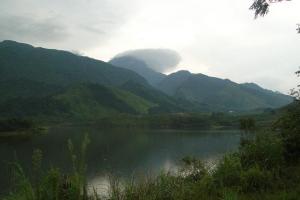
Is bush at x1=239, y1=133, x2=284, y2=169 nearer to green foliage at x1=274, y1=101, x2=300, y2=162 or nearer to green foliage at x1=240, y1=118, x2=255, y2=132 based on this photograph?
green foliage at x1=274, y1=101, x2=300, y2=162

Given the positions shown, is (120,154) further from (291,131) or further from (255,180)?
(255,180)

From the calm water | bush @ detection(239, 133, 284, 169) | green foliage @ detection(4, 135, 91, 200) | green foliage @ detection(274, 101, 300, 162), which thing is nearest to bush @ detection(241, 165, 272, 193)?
bush @ detection(239, 133, 284, 169)

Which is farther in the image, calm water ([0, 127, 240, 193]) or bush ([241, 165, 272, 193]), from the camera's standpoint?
calm water ([0, 127, 240, 193])

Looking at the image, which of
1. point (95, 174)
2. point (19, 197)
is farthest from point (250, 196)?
point (95, 174)

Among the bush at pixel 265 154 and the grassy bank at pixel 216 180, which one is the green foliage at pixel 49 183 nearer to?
the grassy bank at pixel 216 180

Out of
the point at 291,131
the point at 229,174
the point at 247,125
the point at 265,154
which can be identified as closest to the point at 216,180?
the point at 229,174

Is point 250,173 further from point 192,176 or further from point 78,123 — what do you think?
point 78,123

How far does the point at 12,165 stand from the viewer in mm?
5410

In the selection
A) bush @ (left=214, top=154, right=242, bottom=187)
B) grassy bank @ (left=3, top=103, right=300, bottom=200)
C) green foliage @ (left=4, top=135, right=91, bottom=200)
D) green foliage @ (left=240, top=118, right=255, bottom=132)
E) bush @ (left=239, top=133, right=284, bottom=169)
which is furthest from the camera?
green foliage @ (left=240, top=118, right=255, bottom=132)

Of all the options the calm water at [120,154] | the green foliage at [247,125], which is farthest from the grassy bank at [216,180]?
the green foliage at [247,125]

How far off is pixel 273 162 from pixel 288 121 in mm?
2520

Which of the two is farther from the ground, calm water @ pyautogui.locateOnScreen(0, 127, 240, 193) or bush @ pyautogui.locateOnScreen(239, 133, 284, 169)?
bush @ pyautogui.locateOnScreen(239, 133, 284, 169)

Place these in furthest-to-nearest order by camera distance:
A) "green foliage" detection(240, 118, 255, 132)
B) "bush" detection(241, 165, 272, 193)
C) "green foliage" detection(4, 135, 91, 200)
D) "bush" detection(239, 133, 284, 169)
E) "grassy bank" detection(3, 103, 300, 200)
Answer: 1. "green foliage" detection(240, 118, 255, 132)
2. "bush" detection(239, 133, 284, 169)
3. "bush" detection(241, 165, 272, 193)
4. "grassy bank" detection(3, 103, 300, 200)
5. "green foliage" detection(4, 135, 91, 200)

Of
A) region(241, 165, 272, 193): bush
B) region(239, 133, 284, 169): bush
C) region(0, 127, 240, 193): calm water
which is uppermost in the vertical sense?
region(239, 133, 284, 169): bush
